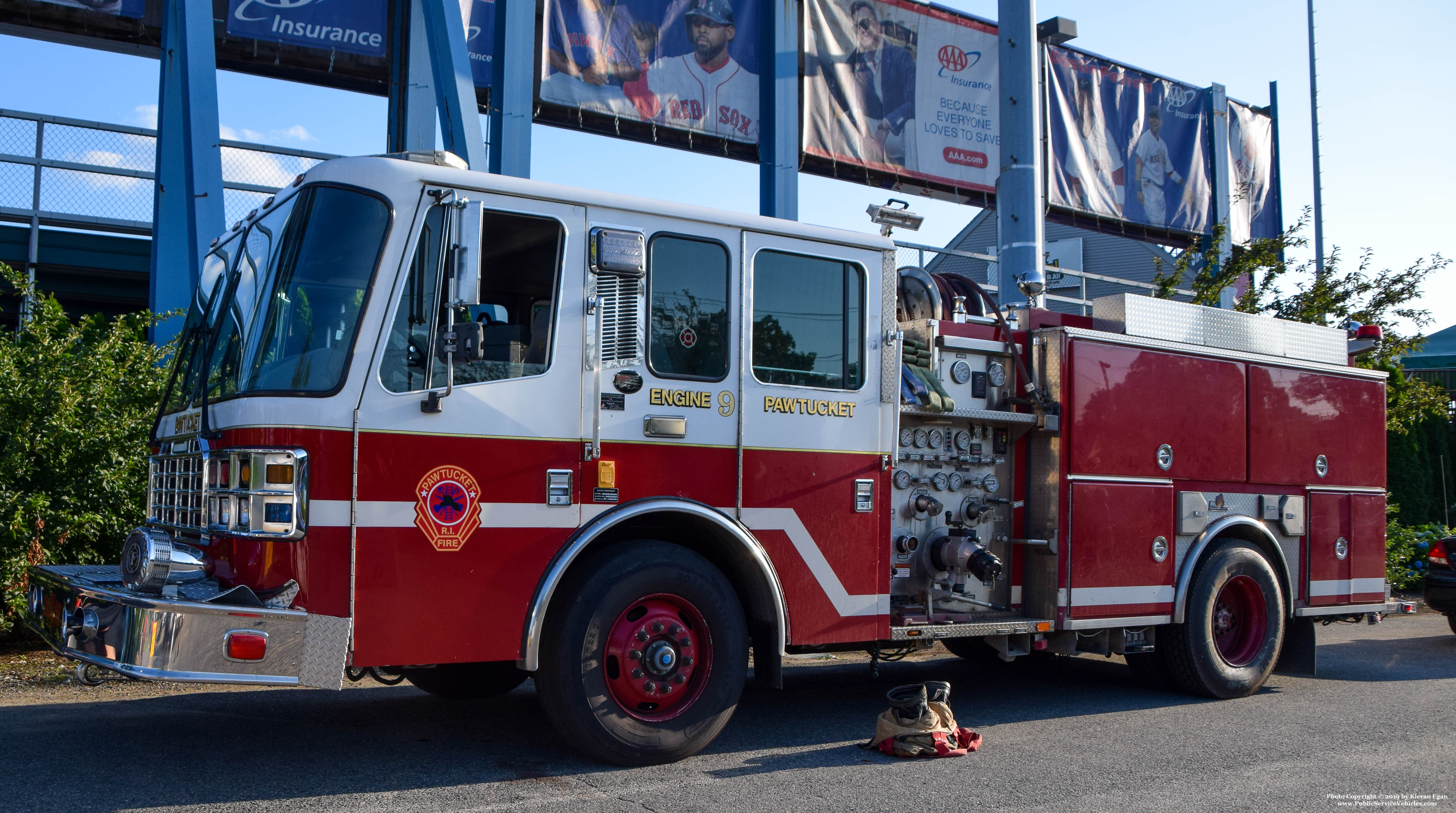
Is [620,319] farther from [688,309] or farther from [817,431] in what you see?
[817,431]

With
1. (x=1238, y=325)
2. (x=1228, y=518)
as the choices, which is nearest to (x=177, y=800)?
(x=1228, y=518)

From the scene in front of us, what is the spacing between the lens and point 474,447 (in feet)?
16.2

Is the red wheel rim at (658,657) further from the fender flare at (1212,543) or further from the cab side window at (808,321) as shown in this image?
the fender flare at (1212,543)

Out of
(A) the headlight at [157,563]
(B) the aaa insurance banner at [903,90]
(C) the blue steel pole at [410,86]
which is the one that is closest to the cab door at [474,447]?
(A) the headlight at [157,563]

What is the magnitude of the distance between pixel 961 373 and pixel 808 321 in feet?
4.45

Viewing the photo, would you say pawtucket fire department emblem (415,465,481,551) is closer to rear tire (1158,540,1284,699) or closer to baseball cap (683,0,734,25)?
rear tire (1158,540,1284,699)

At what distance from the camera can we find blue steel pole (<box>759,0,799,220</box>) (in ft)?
44.2

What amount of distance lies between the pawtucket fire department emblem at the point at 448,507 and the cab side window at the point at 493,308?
40 centimetres

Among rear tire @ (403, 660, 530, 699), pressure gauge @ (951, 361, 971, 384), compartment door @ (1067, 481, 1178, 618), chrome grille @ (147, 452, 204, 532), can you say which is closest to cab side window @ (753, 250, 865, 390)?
pressure gauge @ (951, 361, 971, 384)

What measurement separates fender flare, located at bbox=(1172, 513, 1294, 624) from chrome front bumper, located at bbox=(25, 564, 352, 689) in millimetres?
5363

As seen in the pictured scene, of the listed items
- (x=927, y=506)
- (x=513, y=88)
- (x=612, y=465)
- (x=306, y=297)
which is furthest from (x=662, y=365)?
(x=513, y=88)

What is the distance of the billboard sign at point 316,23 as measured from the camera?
39.8ft

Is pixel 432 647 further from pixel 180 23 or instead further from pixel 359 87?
pixel 359 87

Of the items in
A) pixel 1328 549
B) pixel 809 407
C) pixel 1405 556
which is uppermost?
pixel 809 407
